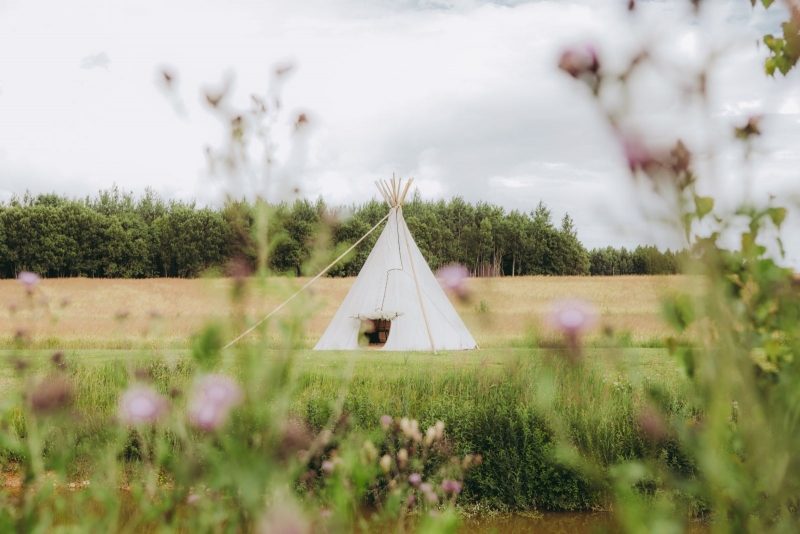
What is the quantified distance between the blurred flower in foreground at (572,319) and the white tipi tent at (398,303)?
967 cm

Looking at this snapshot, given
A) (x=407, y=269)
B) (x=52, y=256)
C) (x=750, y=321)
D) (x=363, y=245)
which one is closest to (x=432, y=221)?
(x=363, y=245)

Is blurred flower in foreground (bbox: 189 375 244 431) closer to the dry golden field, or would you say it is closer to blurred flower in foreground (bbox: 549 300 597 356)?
the dry golden field

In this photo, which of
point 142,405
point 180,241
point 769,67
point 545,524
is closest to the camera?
point 142,405

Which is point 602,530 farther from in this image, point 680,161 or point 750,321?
point 680,161

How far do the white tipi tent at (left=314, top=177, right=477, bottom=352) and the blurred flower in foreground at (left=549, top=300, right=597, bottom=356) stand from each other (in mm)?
9668

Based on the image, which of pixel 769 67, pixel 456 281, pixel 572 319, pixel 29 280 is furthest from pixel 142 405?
pixel 769 67

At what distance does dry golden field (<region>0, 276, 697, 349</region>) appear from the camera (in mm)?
1516

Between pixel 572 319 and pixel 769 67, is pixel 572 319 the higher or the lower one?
the lower one

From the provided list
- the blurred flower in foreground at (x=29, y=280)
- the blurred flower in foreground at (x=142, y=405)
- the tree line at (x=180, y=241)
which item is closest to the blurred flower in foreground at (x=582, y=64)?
the blurred flower in foreground at (x=142, y=405)

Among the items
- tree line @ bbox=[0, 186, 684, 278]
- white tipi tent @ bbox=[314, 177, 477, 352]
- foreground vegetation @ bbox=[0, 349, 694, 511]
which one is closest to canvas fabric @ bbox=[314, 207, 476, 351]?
white tipi tent @ bbox=[314, 177, 477, 352]

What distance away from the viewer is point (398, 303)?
11.6 meters

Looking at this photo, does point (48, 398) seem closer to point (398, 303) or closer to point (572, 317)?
point (572, 317)

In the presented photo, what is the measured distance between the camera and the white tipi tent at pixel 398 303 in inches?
451

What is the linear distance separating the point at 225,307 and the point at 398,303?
10110 millimetres
